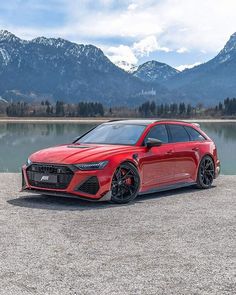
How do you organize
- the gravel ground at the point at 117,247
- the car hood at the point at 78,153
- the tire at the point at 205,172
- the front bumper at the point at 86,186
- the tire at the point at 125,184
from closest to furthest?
the gravel ground at the point at 117,247, the front bumper at the point at 86,186, the car hood at the point at 78,153, the tire at the point at 125,184, the tire at the point at 205,172

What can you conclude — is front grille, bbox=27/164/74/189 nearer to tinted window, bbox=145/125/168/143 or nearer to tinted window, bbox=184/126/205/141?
tinted window, bbox=145/125/168/143

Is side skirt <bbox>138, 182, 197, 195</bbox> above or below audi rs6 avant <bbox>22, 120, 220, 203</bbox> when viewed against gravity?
below

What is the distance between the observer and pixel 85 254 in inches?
217

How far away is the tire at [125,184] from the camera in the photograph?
352 inches

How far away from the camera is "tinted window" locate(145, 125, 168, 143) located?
1016 centimetres

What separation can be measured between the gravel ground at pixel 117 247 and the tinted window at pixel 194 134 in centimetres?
→ 227

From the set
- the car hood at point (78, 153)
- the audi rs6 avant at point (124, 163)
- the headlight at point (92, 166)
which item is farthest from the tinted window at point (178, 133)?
the headlight at point (92, 166)

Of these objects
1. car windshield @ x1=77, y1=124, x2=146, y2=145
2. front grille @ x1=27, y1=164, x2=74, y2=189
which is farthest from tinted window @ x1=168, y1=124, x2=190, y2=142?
front grille @ x1=27, y1=164, x2=74, y2=189

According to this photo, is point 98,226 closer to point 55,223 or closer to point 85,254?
point 55,223

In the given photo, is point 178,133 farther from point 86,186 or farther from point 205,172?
point 86,186

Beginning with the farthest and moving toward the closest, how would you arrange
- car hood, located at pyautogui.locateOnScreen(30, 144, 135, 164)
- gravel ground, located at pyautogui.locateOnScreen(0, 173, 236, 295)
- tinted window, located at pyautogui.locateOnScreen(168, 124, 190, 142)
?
1. tinted window, located at pyautogui.locateOnScreen(168, 124, 190, 142)
2. car hood, located at pyautogui.locateOnScreen(30, 144, 135, 164)
3. gravel ground, located at pyautogui.locateOnScreen(0, 173, 236, 295)

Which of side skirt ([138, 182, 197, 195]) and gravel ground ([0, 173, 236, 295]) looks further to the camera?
side skirt ([138, 182, 197, 195])

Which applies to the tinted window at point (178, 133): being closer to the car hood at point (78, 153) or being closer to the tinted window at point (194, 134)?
the tinted window at point (194, 134)

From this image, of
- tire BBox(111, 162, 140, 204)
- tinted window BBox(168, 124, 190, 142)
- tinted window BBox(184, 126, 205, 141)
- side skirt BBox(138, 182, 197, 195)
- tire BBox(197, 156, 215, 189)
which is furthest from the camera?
tinted window BBox(184, 126, 205, 141)
